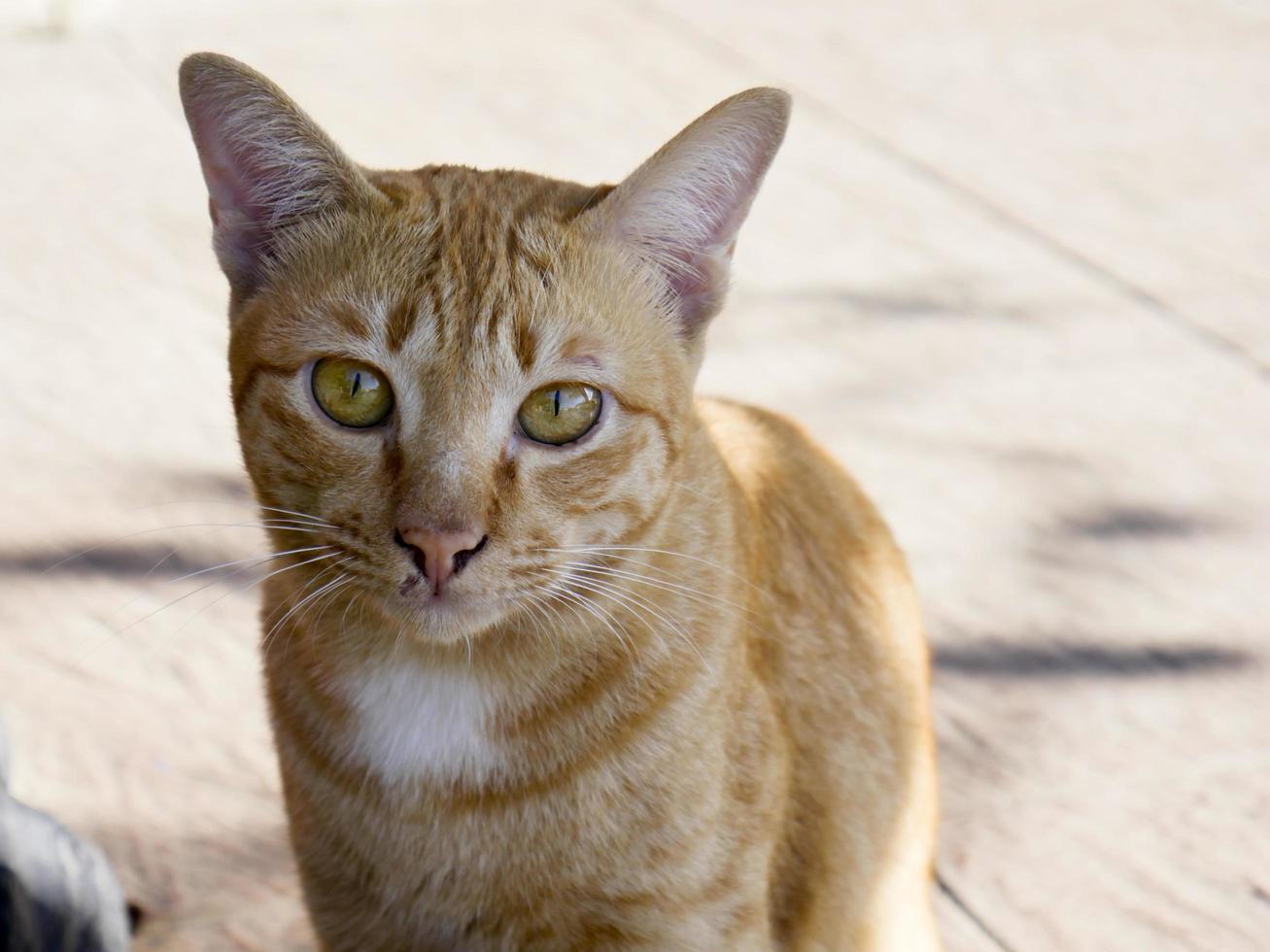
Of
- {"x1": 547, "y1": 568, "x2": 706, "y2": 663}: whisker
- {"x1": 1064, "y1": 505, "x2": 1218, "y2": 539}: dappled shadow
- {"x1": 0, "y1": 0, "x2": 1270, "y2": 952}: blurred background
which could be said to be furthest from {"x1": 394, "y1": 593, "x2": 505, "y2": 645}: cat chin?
{"x1": 1064, "y1": 505, "x2": 1218, "y2": 539}: dappled shadow

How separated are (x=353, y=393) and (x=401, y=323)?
11cm

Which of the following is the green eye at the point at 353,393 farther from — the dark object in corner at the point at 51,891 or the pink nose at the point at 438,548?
the dark object in corner at the point at 51,891

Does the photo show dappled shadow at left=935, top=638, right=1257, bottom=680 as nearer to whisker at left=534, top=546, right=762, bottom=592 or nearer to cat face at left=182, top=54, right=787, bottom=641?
whisker at left=534, top=546, right=762, bottom=592

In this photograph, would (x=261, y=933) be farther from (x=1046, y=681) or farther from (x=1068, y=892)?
(x=1046, y=681)

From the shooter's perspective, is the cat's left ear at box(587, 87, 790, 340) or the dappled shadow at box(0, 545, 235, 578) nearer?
the cat's left ear at box(587, 87, 790, 340)

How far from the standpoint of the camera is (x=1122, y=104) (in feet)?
18.8

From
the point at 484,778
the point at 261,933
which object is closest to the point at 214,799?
the point at 261,933

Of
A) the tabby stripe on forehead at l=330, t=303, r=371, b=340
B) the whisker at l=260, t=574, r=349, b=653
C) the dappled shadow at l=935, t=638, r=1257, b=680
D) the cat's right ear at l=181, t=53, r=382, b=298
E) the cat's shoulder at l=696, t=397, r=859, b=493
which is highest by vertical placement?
Answer: the cat's right ear at l=181, t=53, r=382, b=298

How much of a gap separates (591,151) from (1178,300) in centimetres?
204

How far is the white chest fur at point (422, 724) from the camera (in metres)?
1.98

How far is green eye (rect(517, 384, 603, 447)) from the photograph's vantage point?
1.88 metres

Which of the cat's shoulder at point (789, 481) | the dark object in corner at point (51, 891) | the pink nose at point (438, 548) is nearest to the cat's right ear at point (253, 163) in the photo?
the pink nose at point (438, 548)

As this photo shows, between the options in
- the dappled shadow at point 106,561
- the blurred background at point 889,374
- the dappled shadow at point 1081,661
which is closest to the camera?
the blurred background at point 889,374

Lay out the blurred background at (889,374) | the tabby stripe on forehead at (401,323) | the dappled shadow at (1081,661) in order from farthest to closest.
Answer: the dappled shadow at (1081,661), the blurred background at (889,374), the tabby stripe on forehead at (401,323)
